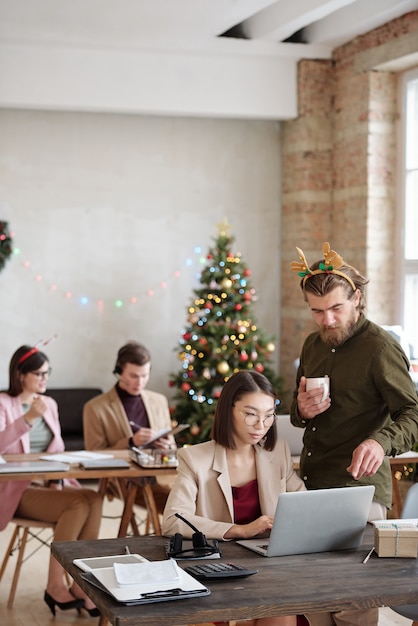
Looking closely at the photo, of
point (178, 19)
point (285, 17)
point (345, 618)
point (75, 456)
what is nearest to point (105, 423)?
point (75, 456)

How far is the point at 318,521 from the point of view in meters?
3.13

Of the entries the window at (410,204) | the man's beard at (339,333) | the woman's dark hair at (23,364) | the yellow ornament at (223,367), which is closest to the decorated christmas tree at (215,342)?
the yellow ornament at (223,367)

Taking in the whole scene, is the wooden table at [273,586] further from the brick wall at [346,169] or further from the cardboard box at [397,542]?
the brick wall at [346,169]

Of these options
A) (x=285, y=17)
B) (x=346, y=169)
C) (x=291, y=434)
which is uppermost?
(x=285, y=17)

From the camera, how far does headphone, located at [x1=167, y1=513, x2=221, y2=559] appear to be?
3.07 meters

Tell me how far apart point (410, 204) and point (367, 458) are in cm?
530

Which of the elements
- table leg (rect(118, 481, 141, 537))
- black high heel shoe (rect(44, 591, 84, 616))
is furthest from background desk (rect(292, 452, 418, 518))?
black high heel shoe (rect(44, 591, 84, 616))

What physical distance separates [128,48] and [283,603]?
6.64 metres

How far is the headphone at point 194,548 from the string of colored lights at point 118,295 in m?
5.95

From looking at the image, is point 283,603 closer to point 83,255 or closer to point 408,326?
→ point 408,326

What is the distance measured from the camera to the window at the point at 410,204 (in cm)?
823

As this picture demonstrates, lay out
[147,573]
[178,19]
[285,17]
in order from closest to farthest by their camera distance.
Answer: [147,573] → [178,19] → [285,17]

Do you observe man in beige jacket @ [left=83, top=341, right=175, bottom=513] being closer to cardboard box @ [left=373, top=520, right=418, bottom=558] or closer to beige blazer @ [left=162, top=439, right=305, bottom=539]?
beige blazer @ [left=162, top=439, right=305, bottom=539]

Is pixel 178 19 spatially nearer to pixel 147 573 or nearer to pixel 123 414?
pixel 123 414
